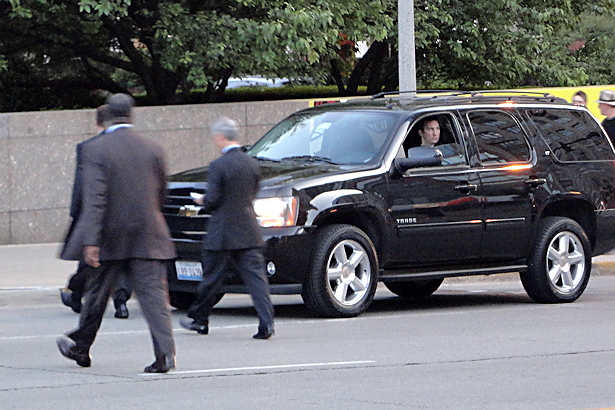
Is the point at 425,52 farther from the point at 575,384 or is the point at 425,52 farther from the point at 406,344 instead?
the point at 575,384

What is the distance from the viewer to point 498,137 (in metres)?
10.9

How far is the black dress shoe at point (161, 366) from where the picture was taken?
23.0ft

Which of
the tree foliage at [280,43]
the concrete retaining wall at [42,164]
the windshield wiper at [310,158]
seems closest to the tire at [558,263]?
the windshield wiper at [310,158]

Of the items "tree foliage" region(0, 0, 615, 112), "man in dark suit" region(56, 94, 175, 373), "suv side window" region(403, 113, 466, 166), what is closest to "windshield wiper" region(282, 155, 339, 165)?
"suv side window" region(403, 113, 466, 166)

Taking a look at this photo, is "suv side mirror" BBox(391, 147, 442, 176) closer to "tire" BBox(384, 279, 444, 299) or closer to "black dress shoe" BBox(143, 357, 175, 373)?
"tire" BBox(384, 279, 444, 299)

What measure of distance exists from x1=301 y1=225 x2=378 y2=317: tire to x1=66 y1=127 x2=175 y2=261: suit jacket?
2611 mm

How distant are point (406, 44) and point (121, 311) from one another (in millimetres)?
6153

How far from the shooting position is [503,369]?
7.39m

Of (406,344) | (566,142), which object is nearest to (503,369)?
(406,344)

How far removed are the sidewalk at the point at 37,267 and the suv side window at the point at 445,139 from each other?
133 inches

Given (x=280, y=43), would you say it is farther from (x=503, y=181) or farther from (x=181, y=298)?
(x=181, y=298)

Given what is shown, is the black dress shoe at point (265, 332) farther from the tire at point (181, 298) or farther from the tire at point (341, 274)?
the tire at point (181, 298)

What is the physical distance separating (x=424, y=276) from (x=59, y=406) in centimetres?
480

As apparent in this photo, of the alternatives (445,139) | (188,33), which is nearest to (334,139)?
(445,139)
